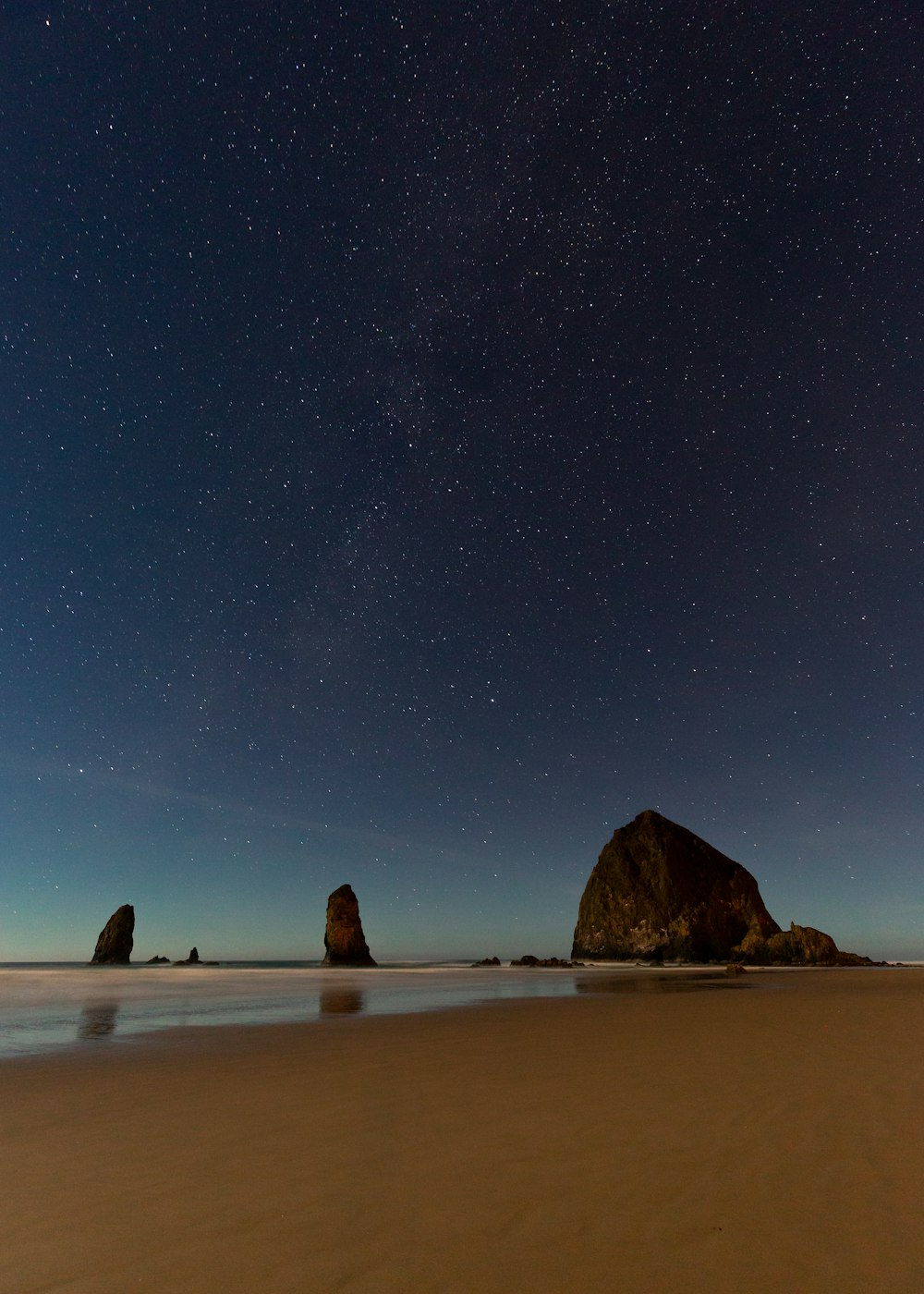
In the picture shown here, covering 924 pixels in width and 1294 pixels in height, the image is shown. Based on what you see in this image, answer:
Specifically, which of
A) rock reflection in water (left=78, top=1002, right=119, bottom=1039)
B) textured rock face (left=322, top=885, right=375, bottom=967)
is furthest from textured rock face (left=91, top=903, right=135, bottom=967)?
rock reflection in water (left=78, top=1002, right=119, bottom=1039)

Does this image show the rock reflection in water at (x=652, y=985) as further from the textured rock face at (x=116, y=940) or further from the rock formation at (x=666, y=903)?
the textured rock face at (x=116, y=940)

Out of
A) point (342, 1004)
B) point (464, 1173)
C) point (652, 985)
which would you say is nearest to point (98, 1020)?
point (342, 1004)

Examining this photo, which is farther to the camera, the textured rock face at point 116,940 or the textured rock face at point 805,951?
the textured rock face at point 116,940

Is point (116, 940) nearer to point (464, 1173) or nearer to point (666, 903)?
point (666, 903)

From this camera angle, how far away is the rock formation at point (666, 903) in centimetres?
9669

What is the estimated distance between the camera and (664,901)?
10275 centimetres

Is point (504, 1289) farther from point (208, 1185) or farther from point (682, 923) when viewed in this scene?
point (682, 923)

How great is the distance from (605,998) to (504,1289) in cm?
2133

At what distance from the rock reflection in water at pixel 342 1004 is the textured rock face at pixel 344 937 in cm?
7484

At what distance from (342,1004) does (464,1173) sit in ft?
60.2

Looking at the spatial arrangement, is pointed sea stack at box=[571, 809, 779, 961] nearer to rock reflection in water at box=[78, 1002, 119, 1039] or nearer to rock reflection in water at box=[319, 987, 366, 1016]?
rock reflection in water at box=[319, 987, 366, 1016]

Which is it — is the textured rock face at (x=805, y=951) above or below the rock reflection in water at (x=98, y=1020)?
below

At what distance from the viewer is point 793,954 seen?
75875mm

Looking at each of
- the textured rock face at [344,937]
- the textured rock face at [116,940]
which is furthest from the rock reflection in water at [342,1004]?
the textured rock face at [116,940]
